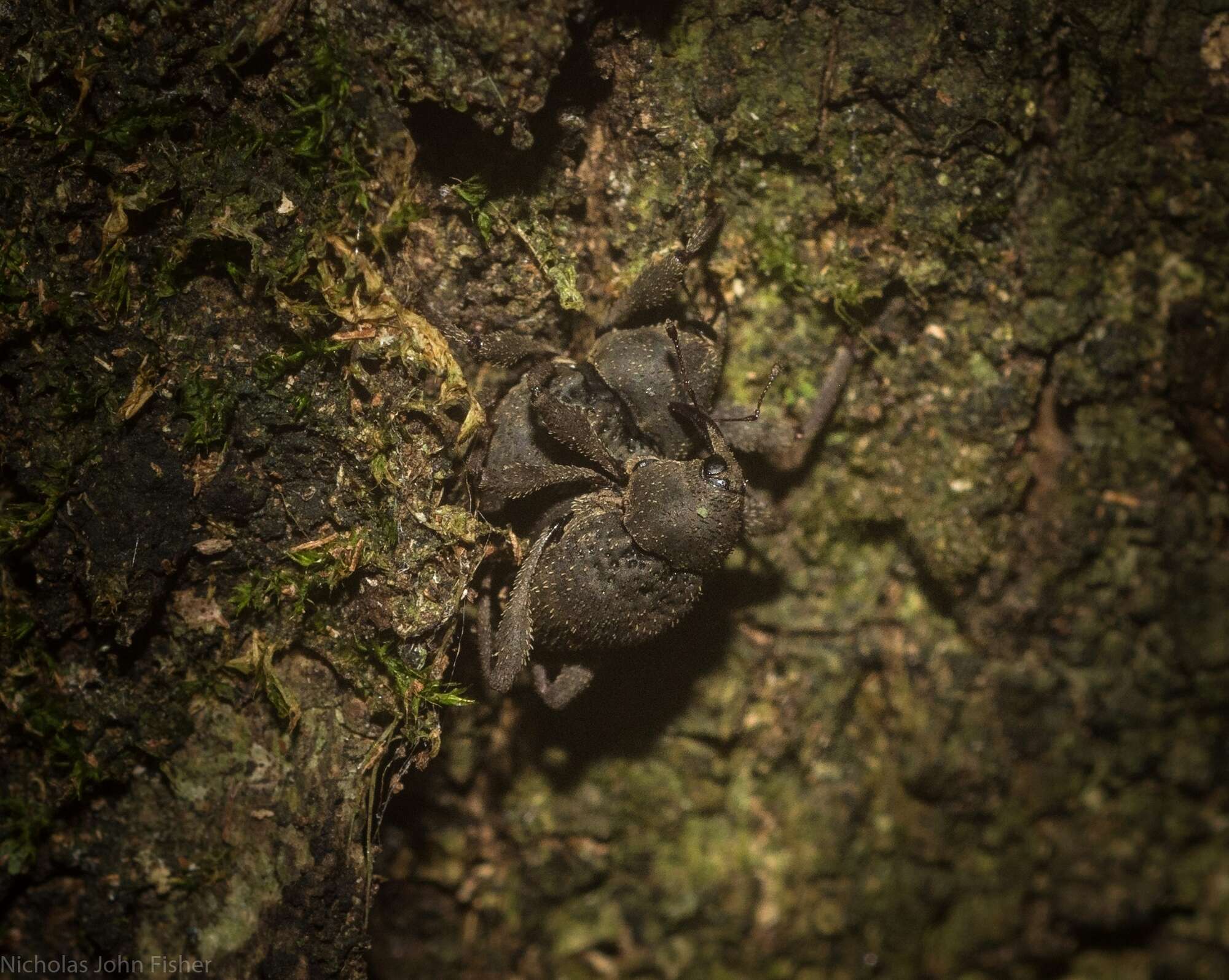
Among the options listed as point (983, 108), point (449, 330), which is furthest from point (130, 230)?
point (983, 108)

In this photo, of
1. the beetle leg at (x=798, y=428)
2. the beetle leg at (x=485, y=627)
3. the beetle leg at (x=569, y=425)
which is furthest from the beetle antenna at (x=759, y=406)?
the beetle leg at (x=485, y=627)

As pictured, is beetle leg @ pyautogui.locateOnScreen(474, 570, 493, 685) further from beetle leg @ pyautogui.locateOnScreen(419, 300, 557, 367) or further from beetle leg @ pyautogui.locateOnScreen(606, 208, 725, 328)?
beetle leg @ pyautogui.locateOnScreen(606, 208, 725, 328)

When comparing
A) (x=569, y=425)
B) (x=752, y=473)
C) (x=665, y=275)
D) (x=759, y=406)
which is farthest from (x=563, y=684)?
(x=665, y=275)

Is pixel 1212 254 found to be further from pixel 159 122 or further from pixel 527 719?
pixel 159 122

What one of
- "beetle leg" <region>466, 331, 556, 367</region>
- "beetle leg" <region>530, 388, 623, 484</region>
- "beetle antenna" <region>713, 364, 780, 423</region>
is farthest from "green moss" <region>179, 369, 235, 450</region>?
"beetle antenna" <region>713, 364, 780, 423</region>

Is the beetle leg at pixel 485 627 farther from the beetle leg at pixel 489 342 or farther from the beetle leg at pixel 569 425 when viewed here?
the beetle leg at pixel 489 342

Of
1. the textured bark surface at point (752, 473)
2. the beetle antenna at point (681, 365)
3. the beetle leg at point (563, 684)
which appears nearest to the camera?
the textured bark surface at point (752, 473)

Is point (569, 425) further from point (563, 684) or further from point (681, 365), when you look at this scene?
point (563, 684)
